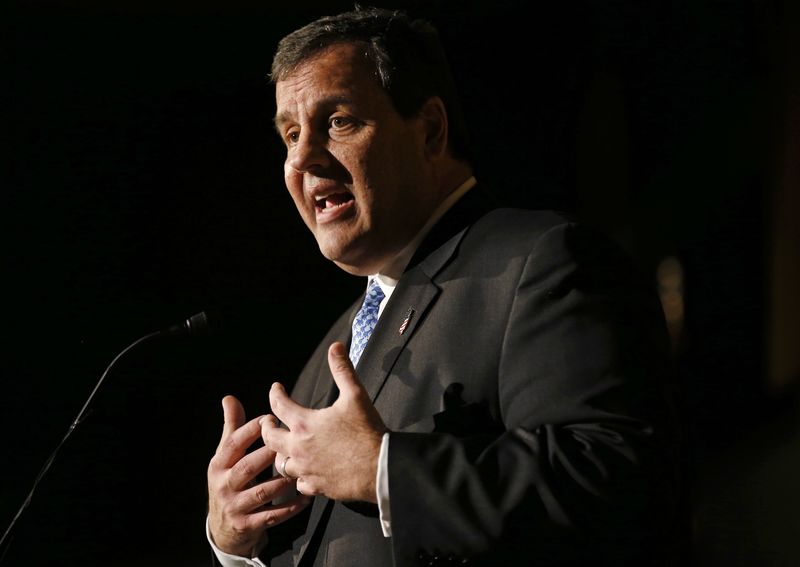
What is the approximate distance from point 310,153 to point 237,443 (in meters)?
0.62

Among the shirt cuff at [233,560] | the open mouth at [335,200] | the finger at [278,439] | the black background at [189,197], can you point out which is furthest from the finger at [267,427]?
the black background at [189,197]

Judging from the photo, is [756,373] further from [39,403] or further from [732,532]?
[39,403]

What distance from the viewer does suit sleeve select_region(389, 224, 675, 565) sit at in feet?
4.24

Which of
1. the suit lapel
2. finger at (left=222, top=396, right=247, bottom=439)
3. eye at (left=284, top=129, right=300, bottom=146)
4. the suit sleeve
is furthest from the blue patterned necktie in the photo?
the suit sleeve

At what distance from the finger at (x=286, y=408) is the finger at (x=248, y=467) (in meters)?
0.16

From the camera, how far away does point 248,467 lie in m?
1.68

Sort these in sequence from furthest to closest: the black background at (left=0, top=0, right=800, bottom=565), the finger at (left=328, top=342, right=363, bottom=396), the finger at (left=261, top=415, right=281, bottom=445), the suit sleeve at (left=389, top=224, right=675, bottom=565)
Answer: the black background at (left=0, top=0, right=800, bottom=565)
the finger at (left=261, top=415, right=281, bottom=445)
the finger at (left=328, top=342, right=363, bottom=396)
the suit sleeve at (left=389, top=224, right=675, bottom=565)

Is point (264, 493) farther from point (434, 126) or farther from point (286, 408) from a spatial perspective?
point (434, 126)

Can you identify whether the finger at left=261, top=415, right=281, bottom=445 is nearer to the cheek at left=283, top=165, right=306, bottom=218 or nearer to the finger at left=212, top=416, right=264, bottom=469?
the finger at left=212, top=416, right=264, bottom=469

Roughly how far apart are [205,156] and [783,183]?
2121 millimetres

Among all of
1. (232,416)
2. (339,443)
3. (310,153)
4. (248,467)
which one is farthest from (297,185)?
(339,443)

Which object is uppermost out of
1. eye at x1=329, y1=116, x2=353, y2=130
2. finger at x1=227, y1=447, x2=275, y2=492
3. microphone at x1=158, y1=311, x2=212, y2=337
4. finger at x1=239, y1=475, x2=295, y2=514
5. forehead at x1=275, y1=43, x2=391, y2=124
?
forehead at x1=275, y1=43, x2=391, y2=124

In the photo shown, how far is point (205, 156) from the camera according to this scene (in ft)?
11.3

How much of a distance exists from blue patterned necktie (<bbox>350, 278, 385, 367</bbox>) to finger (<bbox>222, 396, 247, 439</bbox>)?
265mm
